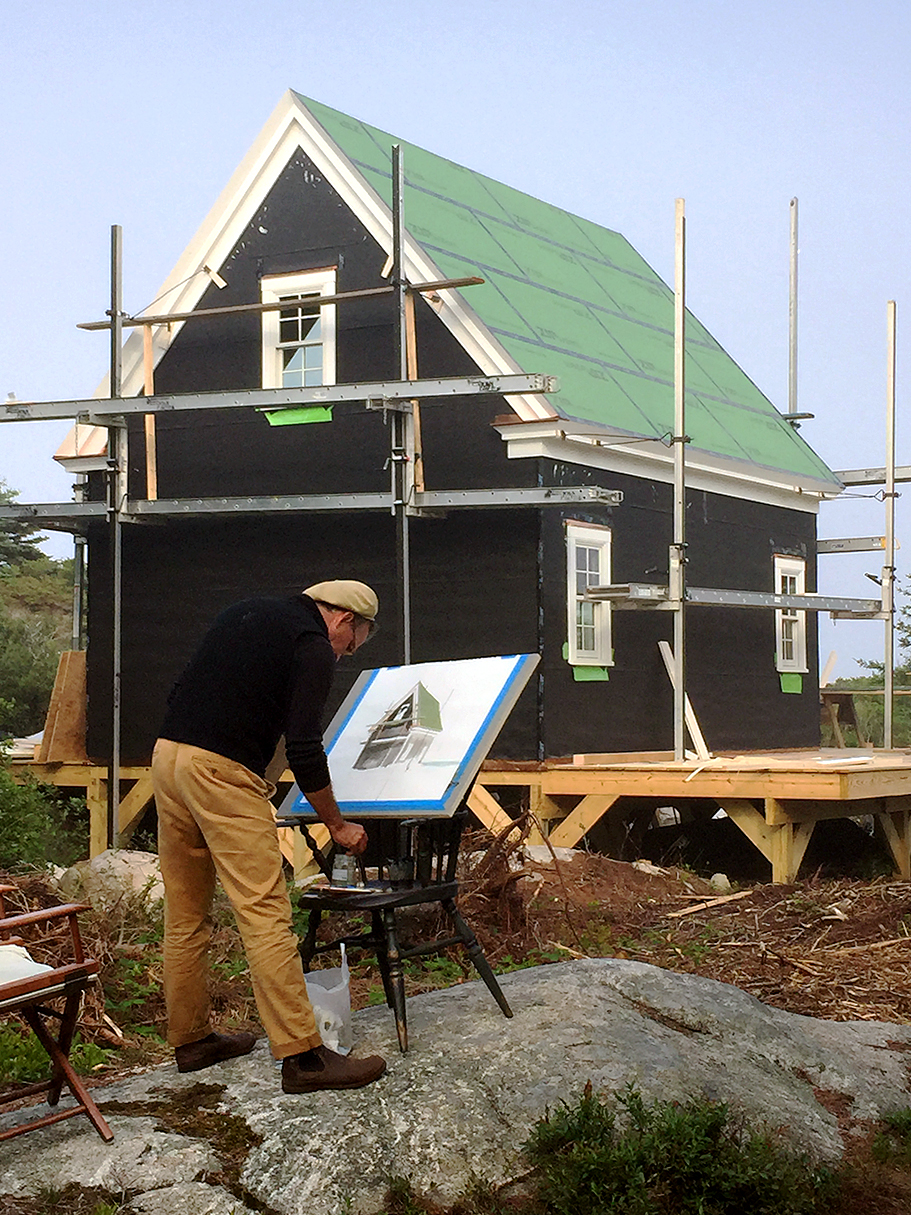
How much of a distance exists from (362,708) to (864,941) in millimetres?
4851

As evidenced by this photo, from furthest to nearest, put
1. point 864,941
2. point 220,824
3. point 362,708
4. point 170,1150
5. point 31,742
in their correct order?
point 31,742
point 864,941
point 362,708
point 220,824
point 170,1150

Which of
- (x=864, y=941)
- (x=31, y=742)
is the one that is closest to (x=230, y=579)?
(x=31, y=742)

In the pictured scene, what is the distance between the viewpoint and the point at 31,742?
1888 centimetres

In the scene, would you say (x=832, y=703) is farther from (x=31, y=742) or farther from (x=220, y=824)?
(x=220, y=824)

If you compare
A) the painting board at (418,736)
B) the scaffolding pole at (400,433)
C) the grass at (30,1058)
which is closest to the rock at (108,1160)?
the grass at (30,1058)

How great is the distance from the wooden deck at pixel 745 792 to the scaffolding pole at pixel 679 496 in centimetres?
70

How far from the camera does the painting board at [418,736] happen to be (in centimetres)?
641

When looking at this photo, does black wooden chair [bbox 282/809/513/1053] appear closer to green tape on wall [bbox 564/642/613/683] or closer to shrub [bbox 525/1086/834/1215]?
shrub [bbox 525/1086/834/1215]

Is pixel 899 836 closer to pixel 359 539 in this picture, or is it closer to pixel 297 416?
pixel 359 539

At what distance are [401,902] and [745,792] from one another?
7486 mm

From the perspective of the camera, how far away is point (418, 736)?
268 inches

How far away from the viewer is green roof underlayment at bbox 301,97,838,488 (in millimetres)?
15281

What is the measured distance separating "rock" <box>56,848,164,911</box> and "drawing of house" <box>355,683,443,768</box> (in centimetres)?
260

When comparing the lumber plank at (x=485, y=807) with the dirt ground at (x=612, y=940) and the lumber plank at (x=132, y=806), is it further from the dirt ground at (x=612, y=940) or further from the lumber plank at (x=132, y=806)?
the lumber plank at (x=132, y=806)
